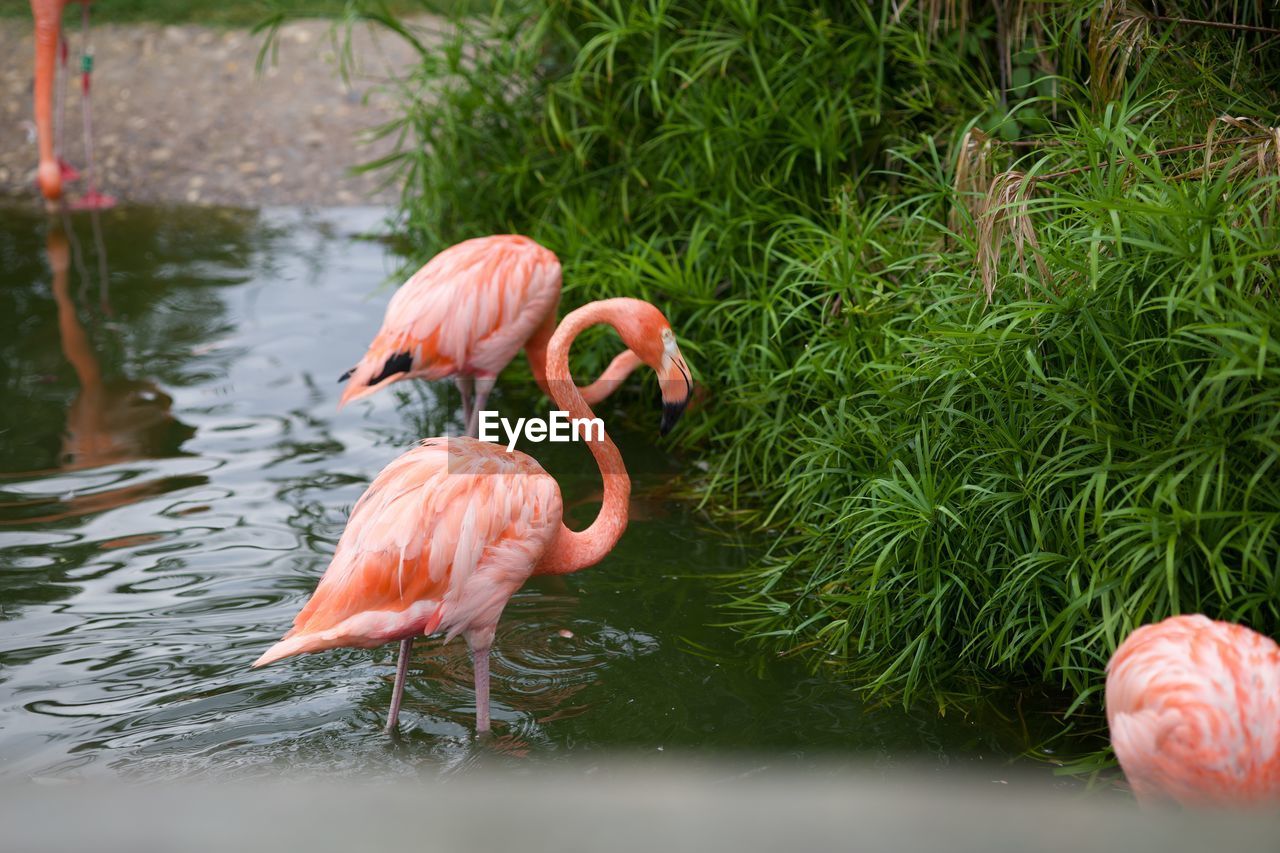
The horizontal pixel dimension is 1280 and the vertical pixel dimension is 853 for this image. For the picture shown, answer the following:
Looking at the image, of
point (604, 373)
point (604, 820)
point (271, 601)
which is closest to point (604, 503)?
point (271, 601)

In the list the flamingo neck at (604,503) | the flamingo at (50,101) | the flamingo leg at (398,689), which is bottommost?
the flamingo leg at (398,689)

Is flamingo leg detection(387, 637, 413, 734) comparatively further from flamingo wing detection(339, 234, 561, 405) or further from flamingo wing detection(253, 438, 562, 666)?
flamingo wing detection(339, 234, 561, 405)

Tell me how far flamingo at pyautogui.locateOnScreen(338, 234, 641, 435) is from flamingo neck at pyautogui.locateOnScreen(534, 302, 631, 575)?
883 millimetres

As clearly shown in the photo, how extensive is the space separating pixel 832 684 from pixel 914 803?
8.50 feet

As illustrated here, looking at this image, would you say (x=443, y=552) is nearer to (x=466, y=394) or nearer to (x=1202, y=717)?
(x=1202, y=717)

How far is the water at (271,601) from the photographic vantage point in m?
2.78

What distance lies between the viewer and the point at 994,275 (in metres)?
2.92

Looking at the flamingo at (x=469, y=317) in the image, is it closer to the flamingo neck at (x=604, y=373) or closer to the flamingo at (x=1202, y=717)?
the flamingo neck at (x=604, y=373)

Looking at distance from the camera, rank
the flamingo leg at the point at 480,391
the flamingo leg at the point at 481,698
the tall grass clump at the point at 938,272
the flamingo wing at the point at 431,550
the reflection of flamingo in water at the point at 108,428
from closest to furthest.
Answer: the tall grass clump at the point at 938,272, the flamingo wing at the point at 431,550, the flamingo leg at the point at 481,698, the reflection of flamingo in water at the point at 108,428, the flamingo leg at the point at 480,391

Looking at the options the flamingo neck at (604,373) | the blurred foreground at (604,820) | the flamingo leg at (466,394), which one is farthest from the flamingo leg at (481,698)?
the blurred foreground at (604,820)

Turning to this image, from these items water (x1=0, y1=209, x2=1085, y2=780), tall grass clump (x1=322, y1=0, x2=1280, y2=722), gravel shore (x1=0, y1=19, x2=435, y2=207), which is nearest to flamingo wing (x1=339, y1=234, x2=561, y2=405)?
tall grass clump (x1=322, y1=0, x2=1280, y2=722)

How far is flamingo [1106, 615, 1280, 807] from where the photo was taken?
2.03 meters

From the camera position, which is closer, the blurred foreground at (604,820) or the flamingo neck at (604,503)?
the blurred foreground at (604,820)

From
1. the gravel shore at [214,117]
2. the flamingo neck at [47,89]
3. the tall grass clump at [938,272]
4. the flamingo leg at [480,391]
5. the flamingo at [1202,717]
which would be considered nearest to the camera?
the flamingo at [1202,717]
